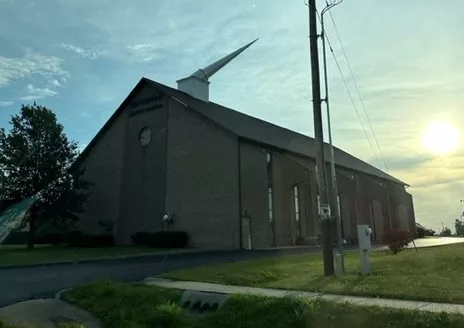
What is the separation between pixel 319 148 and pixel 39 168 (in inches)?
1086

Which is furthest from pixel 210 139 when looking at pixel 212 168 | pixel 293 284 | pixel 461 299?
pixel 461 299

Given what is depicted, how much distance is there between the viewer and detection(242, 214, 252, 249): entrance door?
103ft

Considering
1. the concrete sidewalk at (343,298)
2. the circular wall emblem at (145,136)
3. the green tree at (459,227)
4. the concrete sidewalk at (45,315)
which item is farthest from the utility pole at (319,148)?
the green tree at (459,227)

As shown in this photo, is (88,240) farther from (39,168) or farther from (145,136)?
(145,136)

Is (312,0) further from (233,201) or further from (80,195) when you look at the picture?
(80,195)

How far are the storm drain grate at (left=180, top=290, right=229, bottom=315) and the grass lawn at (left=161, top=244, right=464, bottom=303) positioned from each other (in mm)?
2052

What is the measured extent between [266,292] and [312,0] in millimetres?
9048

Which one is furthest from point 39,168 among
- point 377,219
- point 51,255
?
point 377,219

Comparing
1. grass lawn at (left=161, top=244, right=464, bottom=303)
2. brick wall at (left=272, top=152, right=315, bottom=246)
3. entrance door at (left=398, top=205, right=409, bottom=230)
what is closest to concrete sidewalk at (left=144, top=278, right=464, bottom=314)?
A: grass lawn at (left=161, top=244, right=464, bottom=303)

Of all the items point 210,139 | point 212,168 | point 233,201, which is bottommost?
point 233,201

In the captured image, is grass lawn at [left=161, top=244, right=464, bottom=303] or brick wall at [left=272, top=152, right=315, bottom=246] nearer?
grass lawn at [left=161, top=244, right=464, bottom=303]

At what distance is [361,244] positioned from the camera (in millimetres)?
12258

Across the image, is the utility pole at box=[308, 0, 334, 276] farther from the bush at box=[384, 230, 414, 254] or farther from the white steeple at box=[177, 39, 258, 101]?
the white steeple at box=[177, 39, 258, 101]

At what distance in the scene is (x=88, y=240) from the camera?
35.5 meters
